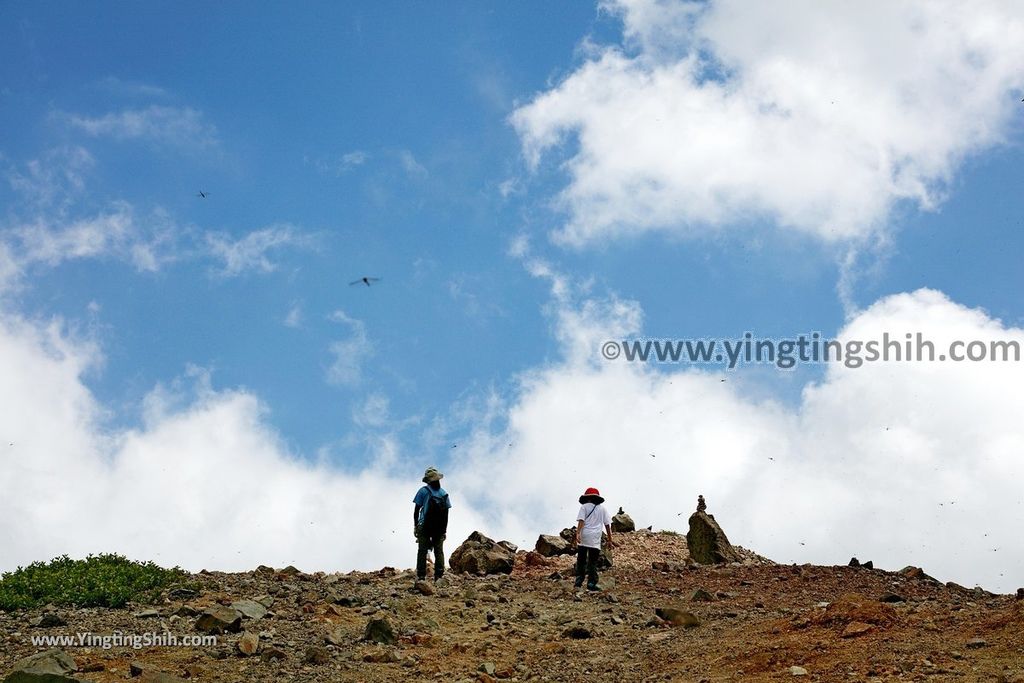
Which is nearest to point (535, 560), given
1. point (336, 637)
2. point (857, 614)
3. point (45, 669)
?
point (336, 637)

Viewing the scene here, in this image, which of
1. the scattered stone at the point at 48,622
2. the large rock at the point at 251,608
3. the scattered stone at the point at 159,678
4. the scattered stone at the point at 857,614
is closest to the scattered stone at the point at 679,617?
the scattered stone at the point at 857,614

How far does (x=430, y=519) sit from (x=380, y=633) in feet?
16.4

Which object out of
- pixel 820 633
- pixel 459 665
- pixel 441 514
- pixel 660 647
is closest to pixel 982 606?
pixel 820 633

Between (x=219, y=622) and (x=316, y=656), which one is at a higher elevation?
(x=219, y=622)

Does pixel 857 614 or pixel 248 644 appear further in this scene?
pixel 857 614

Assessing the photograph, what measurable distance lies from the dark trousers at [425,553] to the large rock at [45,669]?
295 inches

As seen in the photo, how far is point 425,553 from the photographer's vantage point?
1919cm

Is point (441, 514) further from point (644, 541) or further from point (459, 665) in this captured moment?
point (644, 541)

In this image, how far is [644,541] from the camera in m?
26.3

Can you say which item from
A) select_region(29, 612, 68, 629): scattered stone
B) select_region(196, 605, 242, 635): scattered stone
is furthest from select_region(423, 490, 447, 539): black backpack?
select_region(29, 612, 68, 629): scattered stone

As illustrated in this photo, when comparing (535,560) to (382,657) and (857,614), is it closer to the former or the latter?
(382,657)

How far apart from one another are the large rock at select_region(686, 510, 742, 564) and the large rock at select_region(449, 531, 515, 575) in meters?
4.42

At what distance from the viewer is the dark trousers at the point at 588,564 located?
19.0 metres

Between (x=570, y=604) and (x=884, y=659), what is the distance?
6660mm
